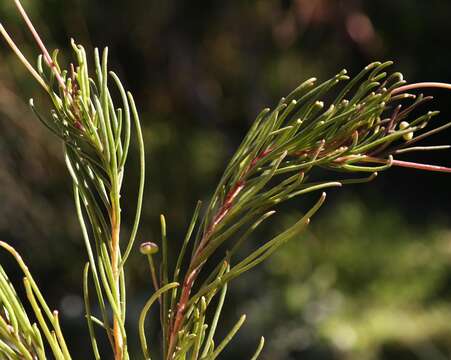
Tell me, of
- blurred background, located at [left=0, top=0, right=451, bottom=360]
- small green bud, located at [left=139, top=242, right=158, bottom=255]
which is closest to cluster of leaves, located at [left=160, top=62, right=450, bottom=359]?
small green bud, located at [left=139, top=242, right=158, bottom=255]

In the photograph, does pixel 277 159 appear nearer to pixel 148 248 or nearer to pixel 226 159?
pixel 148 248

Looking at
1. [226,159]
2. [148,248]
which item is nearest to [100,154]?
[148,248]

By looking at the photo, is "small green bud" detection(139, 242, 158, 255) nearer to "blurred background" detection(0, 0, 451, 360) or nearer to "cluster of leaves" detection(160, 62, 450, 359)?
"cluster of leaves" detection(160, 62, 450, 359)

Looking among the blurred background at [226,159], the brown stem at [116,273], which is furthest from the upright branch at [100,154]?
the blurred background at [226,159]

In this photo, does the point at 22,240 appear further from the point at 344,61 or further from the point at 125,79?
the point at 344,61

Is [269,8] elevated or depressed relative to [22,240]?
elevated

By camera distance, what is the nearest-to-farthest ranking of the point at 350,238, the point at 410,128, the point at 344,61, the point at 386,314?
the point at 410,128, the point at 386,314, the point at 350,238, the point at 344,61

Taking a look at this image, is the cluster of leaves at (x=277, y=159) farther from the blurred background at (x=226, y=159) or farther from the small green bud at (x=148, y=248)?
the blurred background at (x=226, y=159)

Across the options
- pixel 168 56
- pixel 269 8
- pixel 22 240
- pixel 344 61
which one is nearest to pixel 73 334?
pixel 22 240

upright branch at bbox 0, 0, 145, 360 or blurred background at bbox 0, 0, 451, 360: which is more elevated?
upright branch at bbox 0, 0, 145, 360
